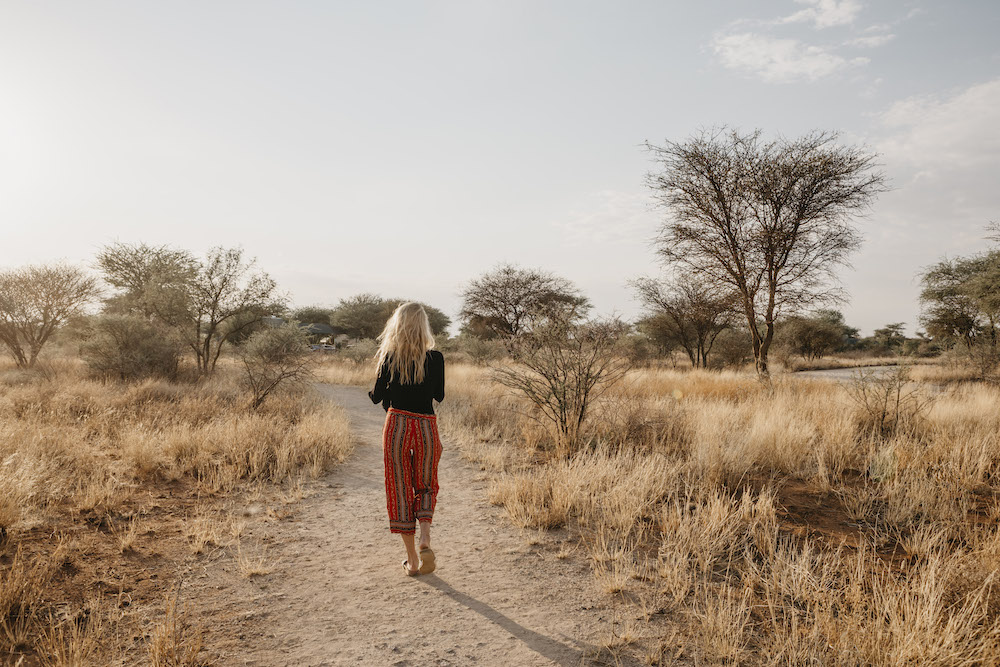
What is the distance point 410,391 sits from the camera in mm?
3844

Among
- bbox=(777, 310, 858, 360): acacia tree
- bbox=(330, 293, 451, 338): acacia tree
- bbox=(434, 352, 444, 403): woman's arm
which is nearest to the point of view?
bbox=(434, 352, 444, 403): woman's arm

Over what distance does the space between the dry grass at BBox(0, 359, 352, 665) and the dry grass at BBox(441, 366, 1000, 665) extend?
109 inches

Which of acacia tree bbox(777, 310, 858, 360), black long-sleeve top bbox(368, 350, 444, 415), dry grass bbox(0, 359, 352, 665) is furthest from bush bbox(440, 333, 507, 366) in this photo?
acacia tree bbox(777, 310, 858, 360)

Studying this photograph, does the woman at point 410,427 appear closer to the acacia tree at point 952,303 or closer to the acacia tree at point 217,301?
the acacia tree at point 217,301

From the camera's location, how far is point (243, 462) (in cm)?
655

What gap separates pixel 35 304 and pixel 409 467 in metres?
20.7

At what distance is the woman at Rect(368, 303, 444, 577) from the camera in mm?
3793

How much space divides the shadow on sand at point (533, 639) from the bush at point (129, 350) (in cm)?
1353

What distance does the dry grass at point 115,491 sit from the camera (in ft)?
9.51

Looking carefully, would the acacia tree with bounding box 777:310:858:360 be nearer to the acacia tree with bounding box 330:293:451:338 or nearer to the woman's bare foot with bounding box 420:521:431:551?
the acacia tree with bounding box 330:293:451:338

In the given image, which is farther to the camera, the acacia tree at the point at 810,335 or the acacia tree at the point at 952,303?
the acacia tree at the point at 810,335

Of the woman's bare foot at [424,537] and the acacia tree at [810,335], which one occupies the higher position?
the acacia tree at [810,335]

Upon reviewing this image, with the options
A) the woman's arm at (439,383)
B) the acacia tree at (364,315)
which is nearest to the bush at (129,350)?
the woman's arm at (439,383)

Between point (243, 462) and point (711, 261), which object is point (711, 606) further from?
point (711, 261)
